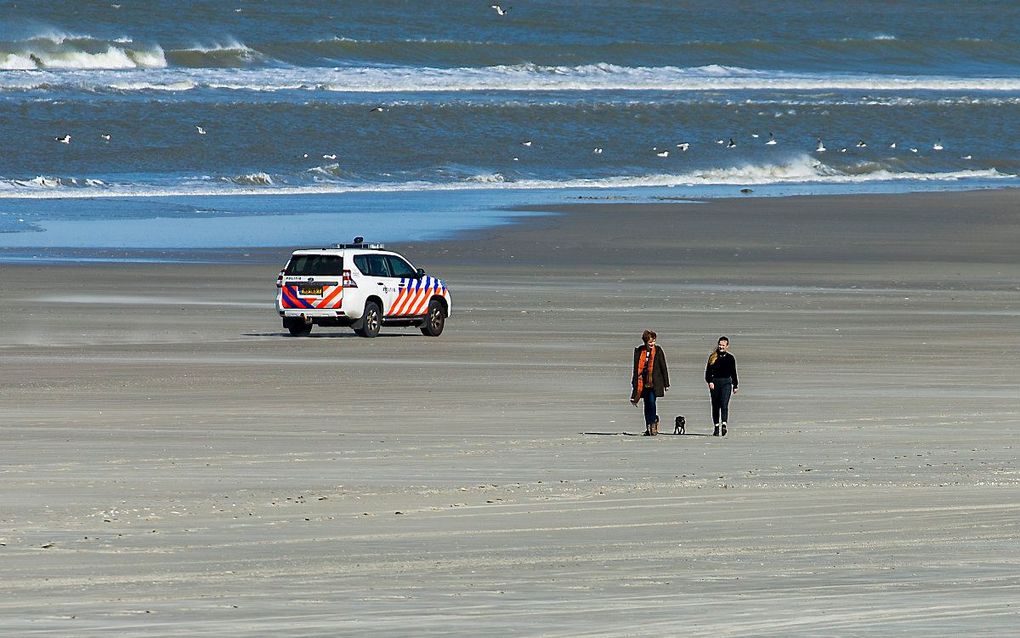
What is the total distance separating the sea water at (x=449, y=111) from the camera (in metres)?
53.8

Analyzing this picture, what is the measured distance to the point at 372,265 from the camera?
28953 mm

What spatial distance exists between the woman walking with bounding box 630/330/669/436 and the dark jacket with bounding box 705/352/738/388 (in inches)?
14.9

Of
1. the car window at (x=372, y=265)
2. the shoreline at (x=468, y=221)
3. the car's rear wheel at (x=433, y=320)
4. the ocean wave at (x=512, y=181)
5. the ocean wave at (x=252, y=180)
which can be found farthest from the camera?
the ocean wave at (x=252, y=180)

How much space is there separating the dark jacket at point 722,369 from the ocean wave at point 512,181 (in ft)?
128

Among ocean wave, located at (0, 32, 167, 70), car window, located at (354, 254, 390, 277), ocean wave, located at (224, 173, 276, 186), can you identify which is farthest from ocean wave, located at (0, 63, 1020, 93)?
car window, located at (354, 254, 390, 277)

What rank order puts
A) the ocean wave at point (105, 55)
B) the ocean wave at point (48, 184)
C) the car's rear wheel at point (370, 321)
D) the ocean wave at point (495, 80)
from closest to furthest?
the car's rear wheel at point (370, 321)
the ocean wave at point (48, 184)
the ocean wave at point (495, 80)
the ocean wave at point (105, 55)

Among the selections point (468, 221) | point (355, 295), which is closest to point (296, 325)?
point (355, 295)

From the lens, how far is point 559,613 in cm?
945

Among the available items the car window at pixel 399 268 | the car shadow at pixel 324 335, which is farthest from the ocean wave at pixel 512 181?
the car shadow at pixel 324 335

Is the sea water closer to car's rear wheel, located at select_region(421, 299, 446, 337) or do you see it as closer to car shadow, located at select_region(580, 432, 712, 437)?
car's rear wheel, located at select_region(421, 299, 446, 337)

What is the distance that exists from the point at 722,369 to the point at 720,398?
335mm

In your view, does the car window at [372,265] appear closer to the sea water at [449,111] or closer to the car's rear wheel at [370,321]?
the car's rear wheel at [370,321]

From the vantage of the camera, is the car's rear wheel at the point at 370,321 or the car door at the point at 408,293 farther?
the car's rear wheel at the point at 370,321

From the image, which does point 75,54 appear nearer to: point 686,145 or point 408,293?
point 686,145
